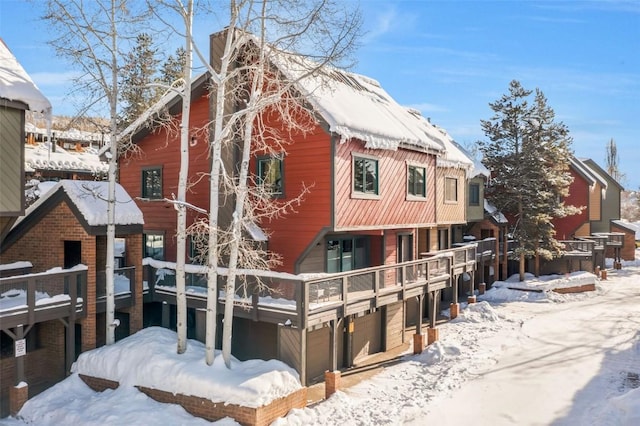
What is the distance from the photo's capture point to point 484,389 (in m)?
12.8

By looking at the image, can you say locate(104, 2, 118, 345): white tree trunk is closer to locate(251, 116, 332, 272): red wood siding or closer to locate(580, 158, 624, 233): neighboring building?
locate(251, 116, 332, 272): red wood siding

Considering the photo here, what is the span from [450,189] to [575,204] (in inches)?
636

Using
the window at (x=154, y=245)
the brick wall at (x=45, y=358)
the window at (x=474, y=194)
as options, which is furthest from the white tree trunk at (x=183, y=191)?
the window at (x=474, y=194)

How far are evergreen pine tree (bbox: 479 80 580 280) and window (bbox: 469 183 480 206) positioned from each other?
2.25 m

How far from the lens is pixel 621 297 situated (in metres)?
25.1

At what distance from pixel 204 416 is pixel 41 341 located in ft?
21.8

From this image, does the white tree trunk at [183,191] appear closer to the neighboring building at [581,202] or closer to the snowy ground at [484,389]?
the snowy ground at [484,389]

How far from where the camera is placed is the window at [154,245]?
59.7ft

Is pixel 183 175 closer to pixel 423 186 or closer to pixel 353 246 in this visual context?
pixel 353 246

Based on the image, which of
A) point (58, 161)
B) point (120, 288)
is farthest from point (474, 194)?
point (58, 161)

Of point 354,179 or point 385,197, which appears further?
point 385,197

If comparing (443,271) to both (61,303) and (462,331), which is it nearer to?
(462,331)

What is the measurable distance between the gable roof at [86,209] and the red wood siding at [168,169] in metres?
2.12

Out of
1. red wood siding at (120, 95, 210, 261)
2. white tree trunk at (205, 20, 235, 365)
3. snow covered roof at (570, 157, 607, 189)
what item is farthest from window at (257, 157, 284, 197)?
snow covered roof at (570, 157, 607, 189)
